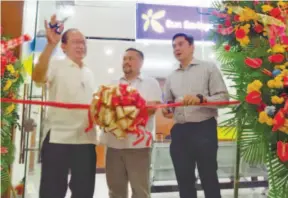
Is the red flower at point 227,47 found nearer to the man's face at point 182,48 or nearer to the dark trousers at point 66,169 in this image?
the man's face at point 182,48

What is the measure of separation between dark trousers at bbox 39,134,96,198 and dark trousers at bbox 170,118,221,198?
444 mm

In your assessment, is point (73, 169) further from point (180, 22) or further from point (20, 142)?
point (180, 22)

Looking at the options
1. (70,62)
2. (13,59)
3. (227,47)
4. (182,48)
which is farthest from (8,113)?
(227,47)

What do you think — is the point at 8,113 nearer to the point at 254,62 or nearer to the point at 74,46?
the point at 74,46

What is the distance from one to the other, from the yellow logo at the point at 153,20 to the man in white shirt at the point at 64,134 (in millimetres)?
881

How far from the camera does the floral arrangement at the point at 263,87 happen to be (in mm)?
1100

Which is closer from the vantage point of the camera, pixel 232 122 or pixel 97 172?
pixel 232 122

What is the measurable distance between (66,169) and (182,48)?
0.87m

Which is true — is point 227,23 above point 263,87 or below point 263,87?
above

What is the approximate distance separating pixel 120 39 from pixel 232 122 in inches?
52.0

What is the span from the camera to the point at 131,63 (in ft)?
5.50

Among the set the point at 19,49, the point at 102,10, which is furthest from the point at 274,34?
the point at 102,10

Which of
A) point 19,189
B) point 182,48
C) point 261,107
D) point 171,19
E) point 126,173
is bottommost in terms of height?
point 19,189

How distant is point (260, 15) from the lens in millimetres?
1252
